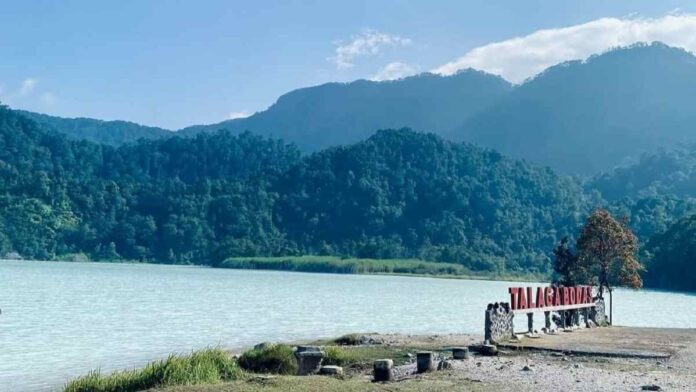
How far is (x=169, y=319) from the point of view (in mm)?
49969

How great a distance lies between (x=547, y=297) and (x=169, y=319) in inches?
965

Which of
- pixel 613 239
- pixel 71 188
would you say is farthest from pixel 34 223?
pixel 613 239

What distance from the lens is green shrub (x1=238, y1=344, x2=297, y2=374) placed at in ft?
73.8

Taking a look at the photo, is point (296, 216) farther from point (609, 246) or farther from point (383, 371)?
point (383, 371)

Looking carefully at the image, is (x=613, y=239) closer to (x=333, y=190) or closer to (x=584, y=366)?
(x=584, y=366)

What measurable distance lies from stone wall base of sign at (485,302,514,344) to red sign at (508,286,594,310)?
0.57 meters

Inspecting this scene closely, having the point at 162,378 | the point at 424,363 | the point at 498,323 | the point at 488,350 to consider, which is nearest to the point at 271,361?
the point at 424,363

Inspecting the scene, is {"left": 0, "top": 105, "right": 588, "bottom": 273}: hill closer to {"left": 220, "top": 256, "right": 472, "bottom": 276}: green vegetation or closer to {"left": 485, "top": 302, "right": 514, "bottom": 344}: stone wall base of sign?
{"left": 220, "top": 256, "right": 472, "bottom": 276}: green vegetation

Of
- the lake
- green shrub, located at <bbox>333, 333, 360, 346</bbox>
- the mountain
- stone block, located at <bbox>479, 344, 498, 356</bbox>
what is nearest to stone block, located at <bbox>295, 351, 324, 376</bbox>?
Result: stone block, located at <bbox>479, 344, 498, 356</bbox>

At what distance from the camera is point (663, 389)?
17.6 meters

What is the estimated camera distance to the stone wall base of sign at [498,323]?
28103 mm

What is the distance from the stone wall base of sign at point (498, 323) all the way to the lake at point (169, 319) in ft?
38.4

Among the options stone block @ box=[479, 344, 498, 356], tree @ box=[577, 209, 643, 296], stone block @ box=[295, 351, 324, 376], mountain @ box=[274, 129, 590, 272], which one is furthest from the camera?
mountain @ box=[274, 129, 590, 272]

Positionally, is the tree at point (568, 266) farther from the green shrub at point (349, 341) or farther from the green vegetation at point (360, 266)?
the green vegetation at point (360, 266)
